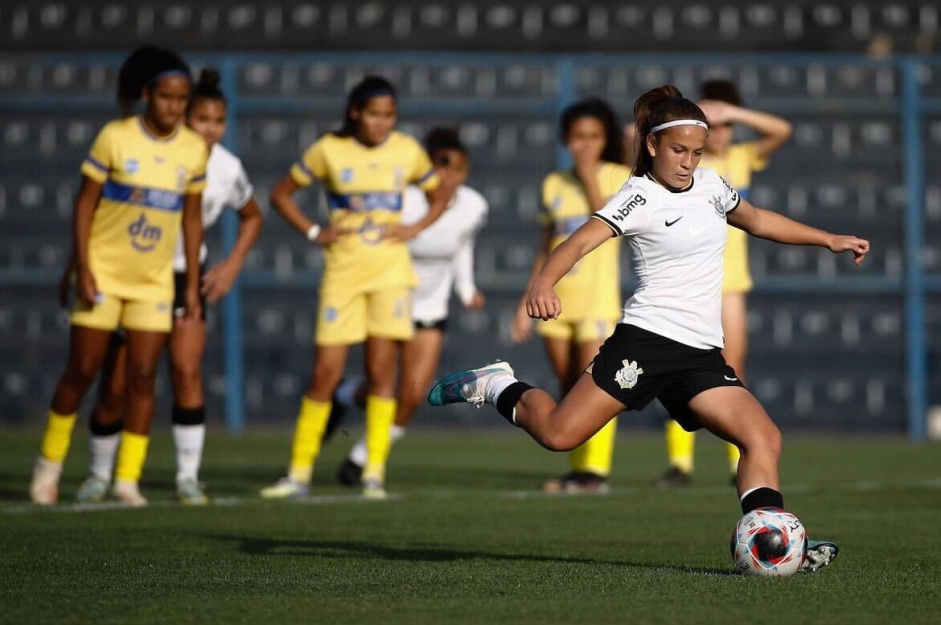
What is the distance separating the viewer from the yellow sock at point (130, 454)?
337 inches

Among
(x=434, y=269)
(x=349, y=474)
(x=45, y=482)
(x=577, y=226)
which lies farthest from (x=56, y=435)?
(x=434, y=269)

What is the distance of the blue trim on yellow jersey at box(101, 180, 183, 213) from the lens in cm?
830

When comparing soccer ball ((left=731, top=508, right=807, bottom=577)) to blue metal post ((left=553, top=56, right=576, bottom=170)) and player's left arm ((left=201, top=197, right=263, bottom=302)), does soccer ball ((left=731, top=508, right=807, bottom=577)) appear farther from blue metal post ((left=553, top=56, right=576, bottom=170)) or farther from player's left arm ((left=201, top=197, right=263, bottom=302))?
blue metal post ((left=553, top=56, right=576, bottom=170))

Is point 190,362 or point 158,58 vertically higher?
point 158,58

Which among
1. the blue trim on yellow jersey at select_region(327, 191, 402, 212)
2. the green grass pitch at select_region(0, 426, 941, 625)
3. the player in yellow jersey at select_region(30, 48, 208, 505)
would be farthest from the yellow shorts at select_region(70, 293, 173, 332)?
the blue trim on yellow jersey at select_region(327, 191, 402, 212)

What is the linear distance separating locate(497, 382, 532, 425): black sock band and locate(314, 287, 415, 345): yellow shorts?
301cm

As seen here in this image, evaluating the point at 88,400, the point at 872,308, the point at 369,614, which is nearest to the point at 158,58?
the point at 369,614

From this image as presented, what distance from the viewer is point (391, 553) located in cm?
650

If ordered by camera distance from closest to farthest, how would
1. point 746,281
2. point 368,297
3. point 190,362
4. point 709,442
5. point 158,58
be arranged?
point 158,58, point 190,362, point 368,297, point 746,281, point 709,442

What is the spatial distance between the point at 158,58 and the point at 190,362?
1538 mm

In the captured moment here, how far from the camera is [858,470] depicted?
1155 centimetres

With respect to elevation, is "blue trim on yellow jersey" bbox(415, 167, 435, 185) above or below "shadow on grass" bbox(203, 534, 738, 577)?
above

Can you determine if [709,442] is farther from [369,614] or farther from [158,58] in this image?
[369,614]

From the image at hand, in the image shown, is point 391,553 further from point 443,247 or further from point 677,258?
point 443,247
